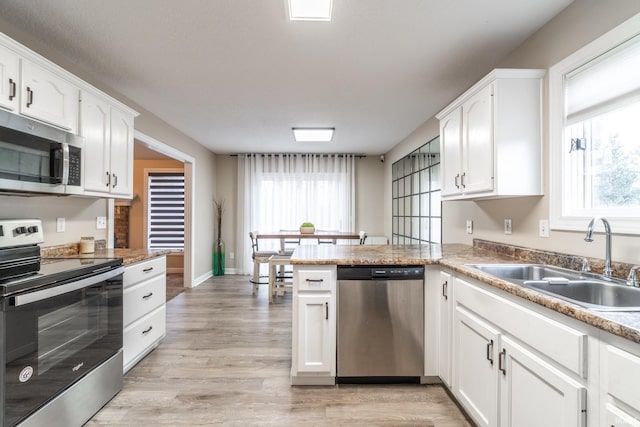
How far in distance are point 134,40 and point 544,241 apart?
306cm

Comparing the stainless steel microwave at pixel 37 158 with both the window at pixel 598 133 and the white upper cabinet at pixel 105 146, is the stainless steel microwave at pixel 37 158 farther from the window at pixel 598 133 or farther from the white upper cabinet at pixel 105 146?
the window at pixel 598 133

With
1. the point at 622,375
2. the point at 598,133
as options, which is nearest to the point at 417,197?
the point at 598,133

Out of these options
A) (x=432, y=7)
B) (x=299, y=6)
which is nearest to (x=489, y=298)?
(x=432, y=7)

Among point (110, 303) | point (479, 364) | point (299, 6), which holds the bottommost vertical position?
point (479, 364)

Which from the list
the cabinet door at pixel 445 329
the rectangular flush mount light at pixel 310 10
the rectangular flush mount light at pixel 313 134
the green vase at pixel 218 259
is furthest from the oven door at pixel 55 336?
the green vase at pixel 218 259

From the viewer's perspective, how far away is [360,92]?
3.00m

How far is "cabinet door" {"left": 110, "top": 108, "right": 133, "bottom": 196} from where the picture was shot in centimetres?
244

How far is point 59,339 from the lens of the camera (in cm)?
158

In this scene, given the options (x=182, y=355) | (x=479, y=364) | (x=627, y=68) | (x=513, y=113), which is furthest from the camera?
(x=182, y=355)

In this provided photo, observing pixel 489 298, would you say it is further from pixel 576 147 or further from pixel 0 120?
pixel 0 120

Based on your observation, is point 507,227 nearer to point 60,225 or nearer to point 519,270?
point 519,270

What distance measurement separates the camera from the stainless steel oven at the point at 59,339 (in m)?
1.34

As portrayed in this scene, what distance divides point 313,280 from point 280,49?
1.69 meters

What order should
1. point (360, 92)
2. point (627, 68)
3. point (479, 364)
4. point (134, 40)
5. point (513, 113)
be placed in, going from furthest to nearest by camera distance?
point (360, 92), point (134, 40), point (513, 113), point (479, 364), point (627, 68)
